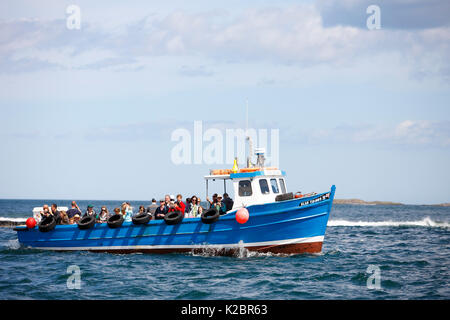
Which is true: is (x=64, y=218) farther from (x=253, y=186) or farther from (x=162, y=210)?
(x=253, y=186)

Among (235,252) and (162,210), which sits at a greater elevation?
(162,210)

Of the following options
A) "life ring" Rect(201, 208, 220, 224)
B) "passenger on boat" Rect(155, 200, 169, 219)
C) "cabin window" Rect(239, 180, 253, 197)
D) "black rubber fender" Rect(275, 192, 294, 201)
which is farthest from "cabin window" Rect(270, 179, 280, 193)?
"passenger on boat" Rect(155, 200, 169, 219)

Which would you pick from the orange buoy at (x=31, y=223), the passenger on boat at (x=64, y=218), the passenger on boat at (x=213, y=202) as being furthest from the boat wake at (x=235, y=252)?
the orange buoy at (x=31, y=223)

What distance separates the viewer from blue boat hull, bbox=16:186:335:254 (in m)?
19.5

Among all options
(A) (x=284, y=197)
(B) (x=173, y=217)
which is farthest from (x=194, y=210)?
(A) (x=284, y=197)

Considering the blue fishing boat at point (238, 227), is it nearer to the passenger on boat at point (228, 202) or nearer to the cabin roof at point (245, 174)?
the cabin roof at point (245, 174)

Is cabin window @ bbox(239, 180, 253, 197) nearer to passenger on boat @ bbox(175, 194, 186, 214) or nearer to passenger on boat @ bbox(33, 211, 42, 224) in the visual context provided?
passenger on boat @ bbox(175, 194, 186, 214)

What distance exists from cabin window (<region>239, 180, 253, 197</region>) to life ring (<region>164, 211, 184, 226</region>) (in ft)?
8.57

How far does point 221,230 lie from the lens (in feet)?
65.1

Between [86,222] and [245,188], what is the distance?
6.85 metres

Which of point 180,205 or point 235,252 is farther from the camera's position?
point 180,205

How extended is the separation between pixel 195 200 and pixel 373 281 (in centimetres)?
796

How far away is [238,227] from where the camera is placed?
19.8 metres
